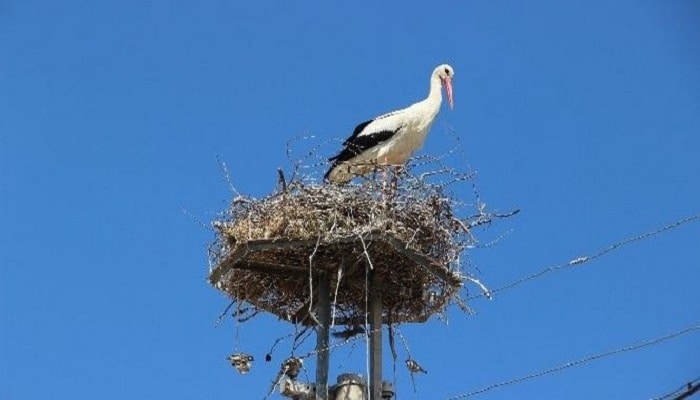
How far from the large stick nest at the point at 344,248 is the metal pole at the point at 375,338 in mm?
96

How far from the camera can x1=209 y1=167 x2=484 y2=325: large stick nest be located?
9.17 meters

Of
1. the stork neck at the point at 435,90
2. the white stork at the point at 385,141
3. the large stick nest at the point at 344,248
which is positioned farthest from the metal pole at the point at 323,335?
the stork neck at the point at 435,90

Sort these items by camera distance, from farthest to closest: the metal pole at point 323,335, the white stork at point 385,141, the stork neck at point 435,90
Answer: the stork neck at point 435,90, the white stork at point 385,141, the metal pole at point 323,335

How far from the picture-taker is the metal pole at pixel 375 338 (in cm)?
912

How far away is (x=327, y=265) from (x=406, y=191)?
87 cm

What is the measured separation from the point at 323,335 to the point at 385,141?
10.0ft

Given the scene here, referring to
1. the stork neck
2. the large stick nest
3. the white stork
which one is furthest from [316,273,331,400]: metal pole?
the stork neck

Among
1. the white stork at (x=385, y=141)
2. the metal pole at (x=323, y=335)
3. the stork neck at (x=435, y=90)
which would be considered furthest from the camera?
the stork neck at (x=435, y=90)

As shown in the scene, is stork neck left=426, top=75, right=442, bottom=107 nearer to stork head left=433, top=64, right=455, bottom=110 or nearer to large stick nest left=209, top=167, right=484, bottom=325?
stork head left=433, top=64, right=455, bottom=110

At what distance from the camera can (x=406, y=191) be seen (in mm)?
9672

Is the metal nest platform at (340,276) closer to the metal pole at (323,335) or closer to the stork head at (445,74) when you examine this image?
the metal pole at (323,335)

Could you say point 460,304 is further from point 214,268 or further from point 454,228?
point 214,268

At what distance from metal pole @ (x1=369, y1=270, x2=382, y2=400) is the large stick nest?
0.32 ft

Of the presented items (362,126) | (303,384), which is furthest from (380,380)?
(362,126)
